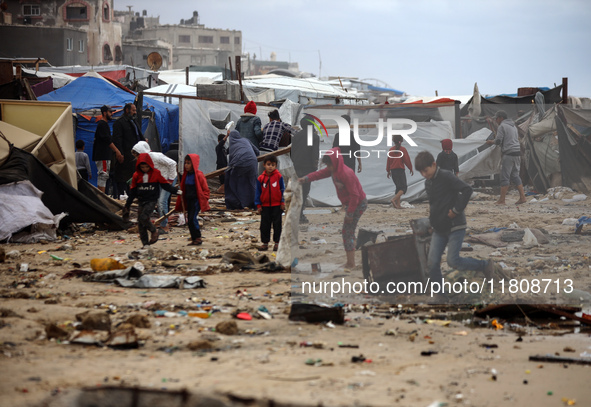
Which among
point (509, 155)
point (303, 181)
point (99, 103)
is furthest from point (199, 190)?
point (99, 103)

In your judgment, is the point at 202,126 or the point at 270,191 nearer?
the point at 270,191

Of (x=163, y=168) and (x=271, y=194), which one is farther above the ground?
(x=163, y=168)

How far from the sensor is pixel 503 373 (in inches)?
163

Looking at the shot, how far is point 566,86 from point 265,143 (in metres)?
6.90

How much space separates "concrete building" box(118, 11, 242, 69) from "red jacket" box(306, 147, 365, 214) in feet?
203

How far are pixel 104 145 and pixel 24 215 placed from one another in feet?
11.6

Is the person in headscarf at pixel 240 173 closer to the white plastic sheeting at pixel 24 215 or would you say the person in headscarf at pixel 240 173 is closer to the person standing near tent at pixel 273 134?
the person standing near tent at pixel 273 134

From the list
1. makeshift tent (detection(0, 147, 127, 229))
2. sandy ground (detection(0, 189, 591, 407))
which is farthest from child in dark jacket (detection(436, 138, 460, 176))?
makeshift tent (detection(0, 147, 127, 229))

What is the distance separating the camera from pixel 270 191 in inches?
326

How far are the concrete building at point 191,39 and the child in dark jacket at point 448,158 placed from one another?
6208 centimetres

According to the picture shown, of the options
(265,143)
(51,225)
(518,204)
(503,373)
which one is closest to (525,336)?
(503,373)

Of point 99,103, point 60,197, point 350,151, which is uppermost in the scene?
point 99,103

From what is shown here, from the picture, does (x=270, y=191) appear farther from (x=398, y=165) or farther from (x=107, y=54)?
(x=107, y=54)

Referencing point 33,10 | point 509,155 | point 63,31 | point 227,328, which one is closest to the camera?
point 227,328
